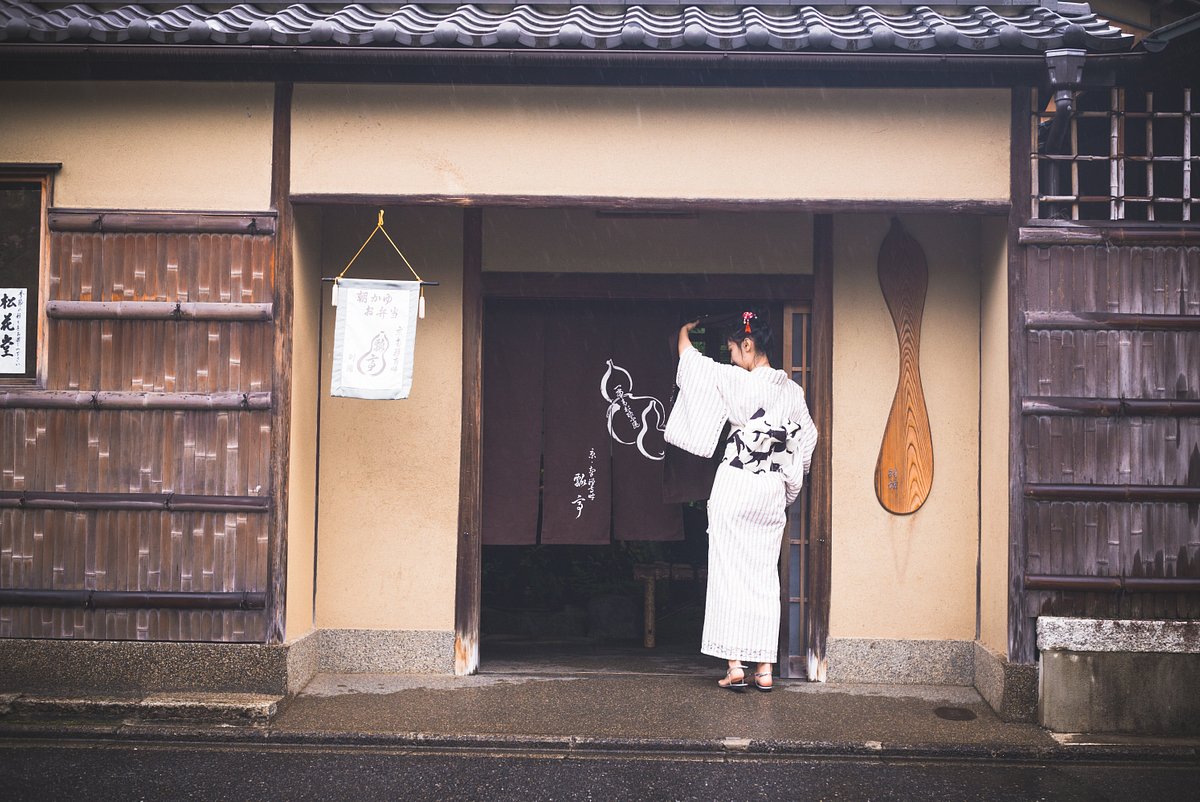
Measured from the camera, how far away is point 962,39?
5.68 m

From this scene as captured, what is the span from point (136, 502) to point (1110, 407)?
6178 millimetres

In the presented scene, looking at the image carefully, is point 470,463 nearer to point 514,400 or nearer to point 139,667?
point 514,400

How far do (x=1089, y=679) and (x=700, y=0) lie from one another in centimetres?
519

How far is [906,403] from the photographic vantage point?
6.83m

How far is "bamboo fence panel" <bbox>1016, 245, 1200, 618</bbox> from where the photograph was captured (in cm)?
585

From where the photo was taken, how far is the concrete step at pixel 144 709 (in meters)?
5.71

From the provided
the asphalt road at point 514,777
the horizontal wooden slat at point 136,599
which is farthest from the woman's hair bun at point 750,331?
the horizontal wooden slat at point 136,599

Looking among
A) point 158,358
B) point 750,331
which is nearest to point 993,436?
point 750,331

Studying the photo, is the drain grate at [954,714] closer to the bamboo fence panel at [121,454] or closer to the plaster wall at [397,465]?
the plaster wall at [397,465]

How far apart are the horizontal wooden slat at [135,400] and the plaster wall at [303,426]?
1.07ft

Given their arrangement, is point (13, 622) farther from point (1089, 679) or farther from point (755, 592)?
point (1089, 679)

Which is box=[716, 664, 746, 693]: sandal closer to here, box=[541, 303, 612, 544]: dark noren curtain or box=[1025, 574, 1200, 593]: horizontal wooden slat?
box=[541, 303, 612, 544]: dark noren curtain

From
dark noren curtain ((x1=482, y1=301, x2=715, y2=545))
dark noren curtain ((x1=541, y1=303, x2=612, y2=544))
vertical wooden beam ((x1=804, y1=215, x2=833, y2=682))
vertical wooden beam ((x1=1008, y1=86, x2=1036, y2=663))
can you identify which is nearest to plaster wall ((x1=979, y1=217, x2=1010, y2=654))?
vertical wooden beam ((x1=1008, y1=86, x2=1036, y2=663))

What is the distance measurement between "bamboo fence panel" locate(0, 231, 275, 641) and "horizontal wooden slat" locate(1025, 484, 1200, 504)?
4924 millimetres
